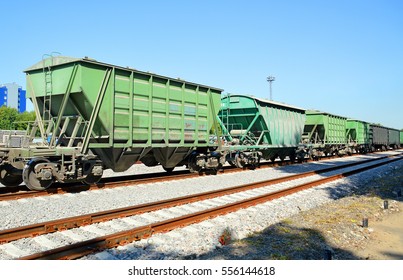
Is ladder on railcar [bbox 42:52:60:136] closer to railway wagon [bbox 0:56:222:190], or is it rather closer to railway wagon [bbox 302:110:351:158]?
railway wagon [bbox 0:56:222:190]

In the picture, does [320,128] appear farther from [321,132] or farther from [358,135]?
[358,135]

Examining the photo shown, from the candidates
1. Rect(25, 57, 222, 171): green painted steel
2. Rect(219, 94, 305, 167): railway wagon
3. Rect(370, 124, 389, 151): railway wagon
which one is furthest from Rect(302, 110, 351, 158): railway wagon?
Rect(25, 57, 222, 171): green painted steel

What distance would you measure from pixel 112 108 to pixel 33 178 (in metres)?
3.08

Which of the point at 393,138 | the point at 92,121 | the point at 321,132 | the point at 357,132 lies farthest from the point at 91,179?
the point at 393,138

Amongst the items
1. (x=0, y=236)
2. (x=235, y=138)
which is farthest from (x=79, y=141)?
(x=235, y=138)

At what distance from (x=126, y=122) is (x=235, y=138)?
27.2 feet

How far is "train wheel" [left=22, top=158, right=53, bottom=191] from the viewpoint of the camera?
864 centimetres

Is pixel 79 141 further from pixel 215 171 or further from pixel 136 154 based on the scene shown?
pixel 215 171

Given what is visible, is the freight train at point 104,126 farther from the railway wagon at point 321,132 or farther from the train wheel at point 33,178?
the railway wagon at point 321,132

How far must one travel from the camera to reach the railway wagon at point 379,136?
3838 centimetres

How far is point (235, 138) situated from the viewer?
17.6 m

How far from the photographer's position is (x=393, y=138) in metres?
49.8

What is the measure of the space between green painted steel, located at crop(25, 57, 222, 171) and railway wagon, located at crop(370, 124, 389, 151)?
32.9 metres

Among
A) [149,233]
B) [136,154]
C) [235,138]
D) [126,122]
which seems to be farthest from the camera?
[235,138]
